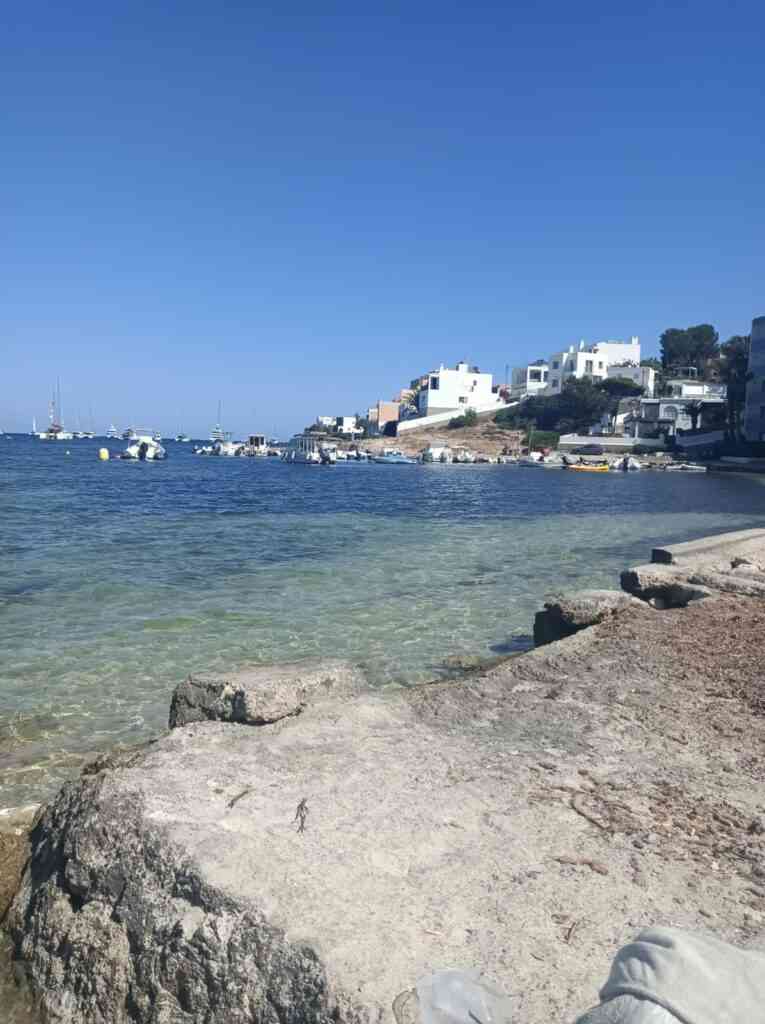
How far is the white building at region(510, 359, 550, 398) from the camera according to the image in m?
117

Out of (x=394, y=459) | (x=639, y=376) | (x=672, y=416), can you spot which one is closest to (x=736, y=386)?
(x=672, y=416)

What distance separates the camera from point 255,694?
5.21 metres

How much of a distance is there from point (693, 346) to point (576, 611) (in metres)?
127

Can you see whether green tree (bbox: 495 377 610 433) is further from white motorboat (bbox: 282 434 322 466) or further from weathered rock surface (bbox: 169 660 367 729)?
weathered rock surface (bbox: 169 660 367 729)

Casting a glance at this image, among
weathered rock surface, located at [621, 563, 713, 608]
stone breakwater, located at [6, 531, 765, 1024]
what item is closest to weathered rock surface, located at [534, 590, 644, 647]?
weathered rock surface, located at [621, 563, 713, 608]

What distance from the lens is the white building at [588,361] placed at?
363 ft

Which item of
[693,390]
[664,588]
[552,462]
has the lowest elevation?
[664,588]

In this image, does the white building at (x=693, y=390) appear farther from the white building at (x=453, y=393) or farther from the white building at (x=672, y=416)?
the white building at (x=453, y=393)

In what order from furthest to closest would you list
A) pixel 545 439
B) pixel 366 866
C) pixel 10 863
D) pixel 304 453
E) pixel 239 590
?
pixel 545 439, pixel 304 453, pixel 239 590, pixel 10 863, pixel 366 866

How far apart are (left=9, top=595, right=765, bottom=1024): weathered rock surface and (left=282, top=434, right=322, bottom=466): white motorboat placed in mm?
82349

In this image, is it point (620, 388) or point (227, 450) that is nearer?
point (620, 388)

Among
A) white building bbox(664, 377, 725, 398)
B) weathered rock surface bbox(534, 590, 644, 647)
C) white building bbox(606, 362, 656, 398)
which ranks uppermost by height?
white building bbox(606, 362, 656, 398)

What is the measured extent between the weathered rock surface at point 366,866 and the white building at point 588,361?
104996 millimetres

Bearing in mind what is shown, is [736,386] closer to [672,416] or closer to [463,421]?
[672,416]
